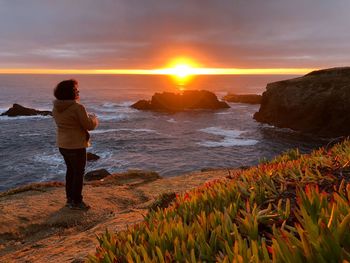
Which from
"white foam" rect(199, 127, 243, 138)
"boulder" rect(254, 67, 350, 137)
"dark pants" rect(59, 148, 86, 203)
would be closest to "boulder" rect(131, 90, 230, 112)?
"boulder" rect(254, 67, 350, 137)

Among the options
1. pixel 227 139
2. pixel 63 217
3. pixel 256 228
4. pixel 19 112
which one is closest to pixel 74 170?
pixel 63 217

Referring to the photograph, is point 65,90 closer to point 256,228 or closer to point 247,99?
point 256,228

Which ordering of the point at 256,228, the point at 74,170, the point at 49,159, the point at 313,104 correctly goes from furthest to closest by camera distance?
1. the point at 313,104
2. the point at 49,159
3. the point at 74,170
4. the point at 256,228

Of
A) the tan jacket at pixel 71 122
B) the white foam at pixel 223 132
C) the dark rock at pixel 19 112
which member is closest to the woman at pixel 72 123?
the tan jacket at pixel 71 122

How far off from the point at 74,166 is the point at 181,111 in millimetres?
64404

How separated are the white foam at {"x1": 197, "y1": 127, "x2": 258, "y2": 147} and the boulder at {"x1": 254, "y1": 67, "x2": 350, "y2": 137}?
827 centimetres

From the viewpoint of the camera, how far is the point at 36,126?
50219mm

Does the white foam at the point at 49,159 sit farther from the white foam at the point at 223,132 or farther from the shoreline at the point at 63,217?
the white foam at the point at 223,132

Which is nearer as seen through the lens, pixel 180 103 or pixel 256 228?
pixel 256 228

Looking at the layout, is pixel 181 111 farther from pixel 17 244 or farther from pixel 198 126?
pixel 17 244

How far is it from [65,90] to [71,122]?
2.02 feet

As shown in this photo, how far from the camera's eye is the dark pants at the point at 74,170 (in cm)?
739

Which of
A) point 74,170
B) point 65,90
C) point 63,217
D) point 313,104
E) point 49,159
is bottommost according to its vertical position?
point 49,159

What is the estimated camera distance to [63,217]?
7203mm
